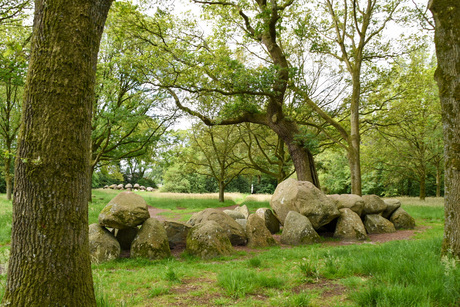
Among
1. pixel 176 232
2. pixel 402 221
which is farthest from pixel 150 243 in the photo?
pixel 402 221

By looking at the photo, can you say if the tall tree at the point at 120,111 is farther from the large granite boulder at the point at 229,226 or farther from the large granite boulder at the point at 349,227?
the large granite boulder at the point at 349,227

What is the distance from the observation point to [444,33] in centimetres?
518

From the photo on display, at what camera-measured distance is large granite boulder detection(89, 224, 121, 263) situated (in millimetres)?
6789

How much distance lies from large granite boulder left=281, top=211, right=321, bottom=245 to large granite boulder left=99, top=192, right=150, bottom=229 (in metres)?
4.40

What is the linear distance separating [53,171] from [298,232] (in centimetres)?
758

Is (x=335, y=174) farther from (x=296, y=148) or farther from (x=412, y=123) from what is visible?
(x=296, y=148)

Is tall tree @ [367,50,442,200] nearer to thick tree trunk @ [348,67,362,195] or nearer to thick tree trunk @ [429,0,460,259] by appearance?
thick tree trunk @ [348,67,362,195]

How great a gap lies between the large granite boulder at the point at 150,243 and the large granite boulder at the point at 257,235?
262cm

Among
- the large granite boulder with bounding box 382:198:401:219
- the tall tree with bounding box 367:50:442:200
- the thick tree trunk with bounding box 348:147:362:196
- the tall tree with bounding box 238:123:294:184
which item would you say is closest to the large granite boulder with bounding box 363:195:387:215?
the large granite boulder with bounding box 382:198:401:219

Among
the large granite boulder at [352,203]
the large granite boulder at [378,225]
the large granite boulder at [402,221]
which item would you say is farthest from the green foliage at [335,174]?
the large granite boulder at [352,203]

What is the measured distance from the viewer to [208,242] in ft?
24.0

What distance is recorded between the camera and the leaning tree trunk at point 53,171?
2887 millimetres

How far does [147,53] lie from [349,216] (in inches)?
434

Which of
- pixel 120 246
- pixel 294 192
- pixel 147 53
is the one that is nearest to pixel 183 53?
pixel 147 53
